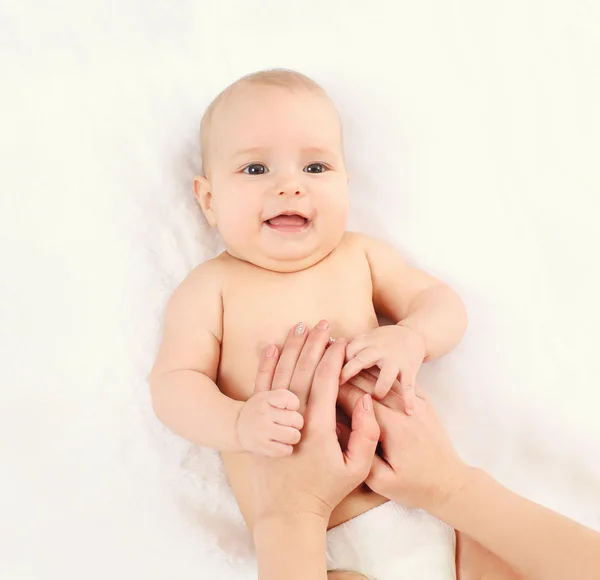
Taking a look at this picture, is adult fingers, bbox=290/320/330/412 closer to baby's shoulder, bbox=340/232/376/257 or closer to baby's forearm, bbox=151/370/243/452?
baby's forearm, bbox=151/370/243/452

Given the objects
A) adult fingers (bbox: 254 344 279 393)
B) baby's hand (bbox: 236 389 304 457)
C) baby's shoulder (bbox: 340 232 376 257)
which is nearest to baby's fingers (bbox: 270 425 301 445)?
baby's hand (bbox: 236 389 304 457)

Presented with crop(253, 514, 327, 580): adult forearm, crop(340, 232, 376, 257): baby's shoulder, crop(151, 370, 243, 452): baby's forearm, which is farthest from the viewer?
crop(340, 232, 376, 257): baby's shoulder

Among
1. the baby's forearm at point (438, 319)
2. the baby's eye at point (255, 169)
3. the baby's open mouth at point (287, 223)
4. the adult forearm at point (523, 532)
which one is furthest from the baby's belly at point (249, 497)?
the baby's eye at point (255, 169)

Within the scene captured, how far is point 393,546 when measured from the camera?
1.22 m

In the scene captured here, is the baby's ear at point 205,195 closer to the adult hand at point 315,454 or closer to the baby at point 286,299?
the baby at point 286,299

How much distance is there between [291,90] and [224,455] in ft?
2.28

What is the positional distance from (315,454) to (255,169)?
0.54 metres

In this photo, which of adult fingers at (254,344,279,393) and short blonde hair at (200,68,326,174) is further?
short blonde hair at (200,68,326,174)

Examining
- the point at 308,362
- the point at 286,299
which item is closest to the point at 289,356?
the point at 308,362

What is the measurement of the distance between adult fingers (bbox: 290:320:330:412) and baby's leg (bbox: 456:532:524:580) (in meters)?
0.38

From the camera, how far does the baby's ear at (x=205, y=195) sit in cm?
142

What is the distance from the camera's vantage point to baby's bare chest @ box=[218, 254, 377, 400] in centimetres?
133

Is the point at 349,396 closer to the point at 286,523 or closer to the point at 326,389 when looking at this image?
the point at 326,389

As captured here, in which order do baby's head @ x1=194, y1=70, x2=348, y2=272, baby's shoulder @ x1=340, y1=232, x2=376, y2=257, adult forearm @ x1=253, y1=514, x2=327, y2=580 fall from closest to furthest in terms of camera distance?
adult forearm @ x1=253, y1=514, x2=327, y2=580 < baby's head @ x1=194, y1=70, x2=348, y2=272 < baby's shoulder @ x1=340, y1=232, x2=376, y2=257
